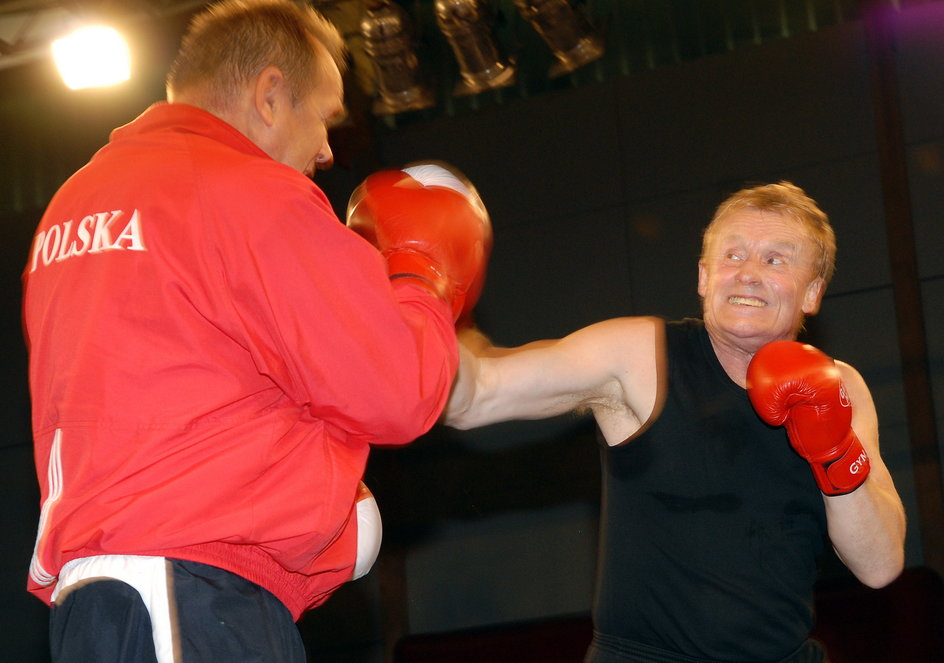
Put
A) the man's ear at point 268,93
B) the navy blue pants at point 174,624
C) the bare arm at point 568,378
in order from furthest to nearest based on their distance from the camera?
the bare arm at point 568,378 → the man's ear at point 268,93 → the navy blue pants at point 174,624

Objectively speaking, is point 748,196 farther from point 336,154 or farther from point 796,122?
point 336,154

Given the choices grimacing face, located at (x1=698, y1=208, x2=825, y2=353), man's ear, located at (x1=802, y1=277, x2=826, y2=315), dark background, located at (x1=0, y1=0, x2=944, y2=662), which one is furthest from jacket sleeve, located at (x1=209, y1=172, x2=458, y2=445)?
dark background, located at (x1=0, y1=0, x2=944, y2=662)

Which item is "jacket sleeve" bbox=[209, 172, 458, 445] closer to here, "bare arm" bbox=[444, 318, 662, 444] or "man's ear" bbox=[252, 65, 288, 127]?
"man's ear" bbox=[252, 65, 288, 127]

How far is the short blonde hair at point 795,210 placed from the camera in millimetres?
2408

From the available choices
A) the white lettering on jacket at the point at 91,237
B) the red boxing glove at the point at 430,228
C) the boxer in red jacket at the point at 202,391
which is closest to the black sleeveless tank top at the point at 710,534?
the red boxing glove at the point at 430,228

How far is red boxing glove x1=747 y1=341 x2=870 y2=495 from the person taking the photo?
2.09 meters

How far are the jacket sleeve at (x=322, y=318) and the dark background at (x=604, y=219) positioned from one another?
3.59 metres

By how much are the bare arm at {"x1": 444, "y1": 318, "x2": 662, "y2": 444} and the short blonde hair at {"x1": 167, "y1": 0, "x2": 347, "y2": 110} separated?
677 millimetres

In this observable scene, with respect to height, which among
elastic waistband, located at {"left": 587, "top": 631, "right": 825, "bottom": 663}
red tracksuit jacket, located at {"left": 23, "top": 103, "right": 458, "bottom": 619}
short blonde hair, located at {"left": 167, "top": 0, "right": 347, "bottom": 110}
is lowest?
elastic waistband, located at {"left": 587, "top": 631, "right": 825, "bottom": 663}

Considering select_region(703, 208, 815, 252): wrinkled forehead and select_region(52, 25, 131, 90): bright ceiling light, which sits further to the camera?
select_region(52, 25, 131, 90): bright ceiling light

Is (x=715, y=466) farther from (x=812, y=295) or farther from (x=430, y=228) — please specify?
(x=430, y=228)

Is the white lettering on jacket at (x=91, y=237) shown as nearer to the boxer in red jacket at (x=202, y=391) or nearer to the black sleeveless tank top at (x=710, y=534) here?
the boxer in red jacket at (x=202, y=391)

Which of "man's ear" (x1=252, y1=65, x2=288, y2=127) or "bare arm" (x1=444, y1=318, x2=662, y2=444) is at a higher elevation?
"man's ear" (x1=252, y1=65, x2=288, y2=127)

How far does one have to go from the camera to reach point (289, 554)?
4.59ft
